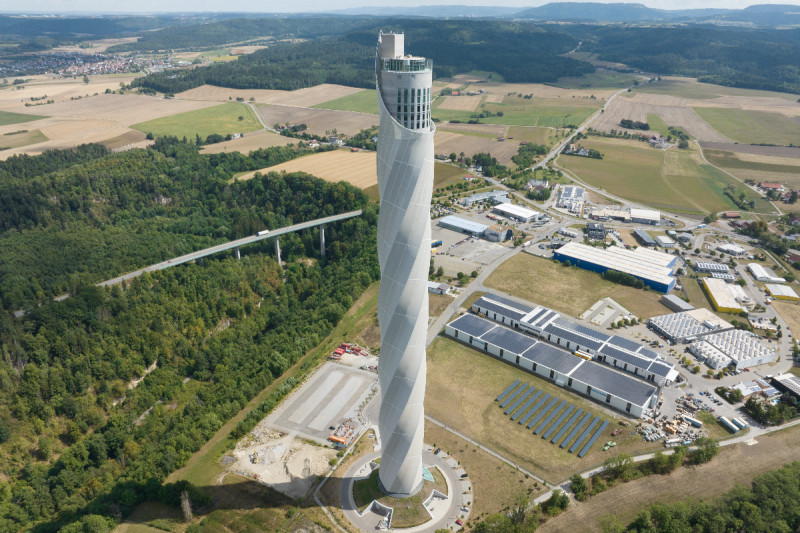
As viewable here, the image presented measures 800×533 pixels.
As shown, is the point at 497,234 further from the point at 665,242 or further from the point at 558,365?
the point at 558,365

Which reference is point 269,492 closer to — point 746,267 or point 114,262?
point 114,262

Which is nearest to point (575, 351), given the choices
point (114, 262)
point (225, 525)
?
point (225, 525)

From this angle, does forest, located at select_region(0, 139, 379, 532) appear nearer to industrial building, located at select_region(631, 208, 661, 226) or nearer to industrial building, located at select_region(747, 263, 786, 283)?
industrial building, located at select_region(631, 208, 661, 226)

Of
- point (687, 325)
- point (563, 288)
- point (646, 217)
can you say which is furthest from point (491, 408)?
point (646, 217)

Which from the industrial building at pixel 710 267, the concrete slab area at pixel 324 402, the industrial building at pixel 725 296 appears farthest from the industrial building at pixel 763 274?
the concrete slab area at pixel 324 402

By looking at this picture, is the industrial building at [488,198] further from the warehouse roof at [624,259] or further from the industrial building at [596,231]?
the warehouse roof at [624,259]

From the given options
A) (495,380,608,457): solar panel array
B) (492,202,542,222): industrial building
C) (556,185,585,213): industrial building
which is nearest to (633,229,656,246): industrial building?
(556,185,585,213): industrial building
